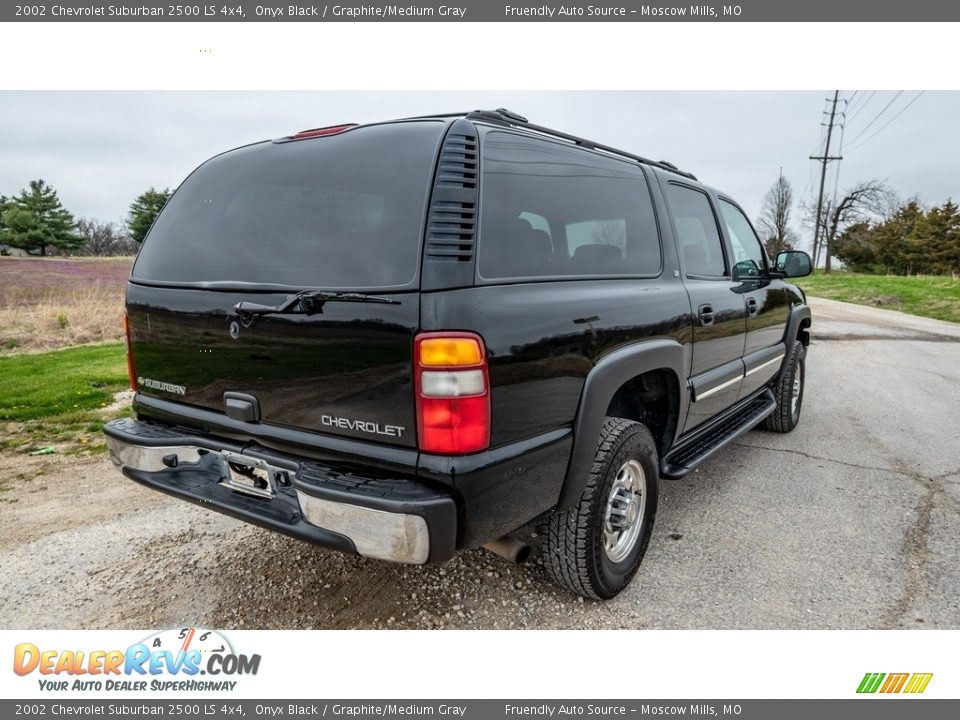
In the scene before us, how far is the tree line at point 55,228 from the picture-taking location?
1638 inches

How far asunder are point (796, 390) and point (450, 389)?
14.2ft

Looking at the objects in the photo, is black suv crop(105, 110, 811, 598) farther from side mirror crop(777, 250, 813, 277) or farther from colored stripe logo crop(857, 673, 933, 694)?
side mirror crop(777, 250, 813, 277)

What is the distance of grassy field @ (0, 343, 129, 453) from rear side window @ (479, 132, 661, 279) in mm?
4001

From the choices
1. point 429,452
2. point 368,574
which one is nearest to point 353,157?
point 429,452

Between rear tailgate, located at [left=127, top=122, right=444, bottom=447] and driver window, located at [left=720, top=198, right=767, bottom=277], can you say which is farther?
driver window, located at [left=720, top=198, right=767, bottom=277]

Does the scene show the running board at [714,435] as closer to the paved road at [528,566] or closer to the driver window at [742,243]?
the paved road at [528,566]

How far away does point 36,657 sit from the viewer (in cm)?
232

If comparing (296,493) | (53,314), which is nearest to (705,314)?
(296,493)

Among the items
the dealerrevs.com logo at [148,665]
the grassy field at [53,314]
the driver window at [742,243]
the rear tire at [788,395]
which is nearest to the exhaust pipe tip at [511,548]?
the dealerrevs.com logo at [148,665]

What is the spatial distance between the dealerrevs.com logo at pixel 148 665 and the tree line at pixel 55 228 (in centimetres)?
4259

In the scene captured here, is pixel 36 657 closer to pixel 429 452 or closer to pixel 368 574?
pixel 368 574

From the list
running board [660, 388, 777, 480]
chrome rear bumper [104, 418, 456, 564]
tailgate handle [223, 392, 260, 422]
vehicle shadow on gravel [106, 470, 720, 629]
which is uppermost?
tailgate handle [223, 392, 260, 422]

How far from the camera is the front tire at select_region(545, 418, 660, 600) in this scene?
2.46 metres

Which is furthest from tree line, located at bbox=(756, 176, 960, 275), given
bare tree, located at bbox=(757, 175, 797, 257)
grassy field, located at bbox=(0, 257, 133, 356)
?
grassy field, located at bbox=(0, 257, 133, 356)
